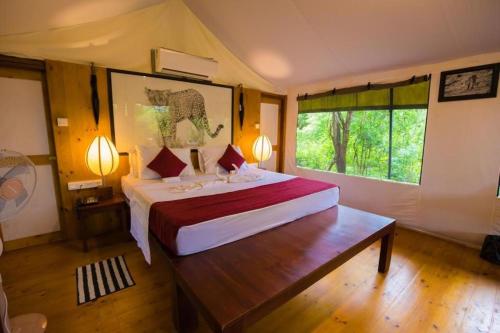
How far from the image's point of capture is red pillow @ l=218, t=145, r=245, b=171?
3404 millimetres

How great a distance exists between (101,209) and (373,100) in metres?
3.82

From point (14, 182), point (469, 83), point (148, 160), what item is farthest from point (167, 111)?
point (469, 83)

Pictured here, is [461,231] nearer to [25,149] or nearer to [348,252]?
[348,252]

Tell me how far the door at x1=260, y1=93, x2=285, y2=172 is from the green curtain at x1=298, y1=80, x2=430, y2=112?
1.80ft

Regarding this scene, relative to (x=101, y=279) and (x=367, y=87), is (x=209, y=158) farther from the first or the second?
(x=367, y=87)

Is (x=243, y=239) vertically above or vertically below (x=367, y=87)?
below

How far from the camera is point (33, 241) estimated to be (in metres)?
2.62

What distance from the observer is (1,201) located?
4.23ft

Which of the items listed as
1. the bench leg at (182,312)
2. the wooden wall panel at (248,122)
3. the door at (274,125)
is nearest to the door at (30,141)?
the bench leg at (182,312)

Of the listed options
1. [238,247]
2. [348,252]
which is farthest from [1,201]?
[348,252]

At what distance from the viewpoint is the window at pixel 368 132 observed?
314cm

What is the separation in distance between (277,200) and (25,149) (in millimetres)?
2715

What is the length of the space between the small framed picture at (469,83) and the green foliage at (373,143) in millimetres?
338

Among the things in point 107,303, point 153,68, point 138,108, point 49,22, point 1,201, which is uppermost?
point 49,22
